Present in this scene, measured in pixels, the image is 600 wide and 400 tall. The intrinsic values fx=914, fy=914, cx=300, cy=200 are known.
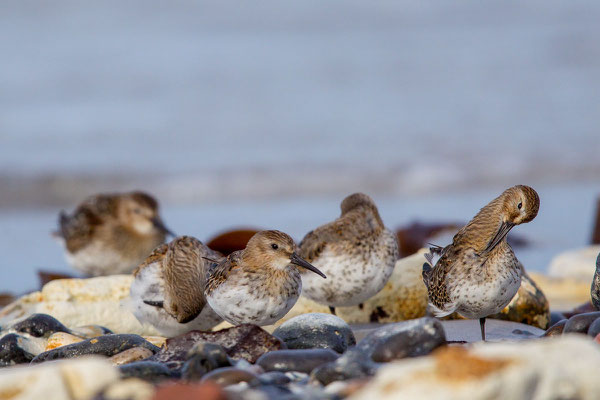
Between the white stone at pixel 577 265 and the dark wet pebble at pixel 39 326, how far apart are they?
4.32 metres

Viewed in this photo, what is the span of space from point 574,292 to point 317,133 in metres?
8.23

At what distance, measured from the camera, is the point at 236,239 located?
316 inches

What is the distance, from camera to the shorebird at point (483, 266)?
16.8 feet

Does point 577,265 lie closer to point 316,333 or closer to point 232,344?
point 316,333

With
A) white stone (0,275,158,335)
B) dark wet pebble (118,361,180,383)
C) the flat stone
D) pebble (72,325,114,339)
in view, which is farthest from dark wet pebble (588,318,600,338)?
white stone (0,275,158,335)

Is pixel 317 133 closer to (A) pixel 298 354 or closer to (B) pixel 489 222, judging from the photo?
(B) pixel 489 222

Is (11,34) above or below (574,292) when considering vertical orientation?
above

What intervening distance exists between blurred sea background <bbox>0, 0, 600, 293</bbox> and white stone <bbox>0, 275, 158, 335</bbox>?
2502 millimetres

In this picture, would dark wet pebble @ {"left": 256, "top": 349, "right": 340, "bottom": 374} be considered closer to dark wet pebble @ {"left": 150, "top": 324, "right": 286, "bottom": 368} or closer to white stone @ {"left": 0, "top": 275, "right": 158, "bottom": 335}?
dark wet pebble @ {"left": 150, "top": 324, "right": 286, "bottom": 368}

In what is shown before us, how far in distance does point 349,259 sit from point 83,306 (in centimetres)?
195

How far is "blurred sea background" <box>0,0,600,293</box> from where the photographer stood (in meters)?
12.5

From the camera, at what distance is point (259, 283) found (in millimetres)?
5352

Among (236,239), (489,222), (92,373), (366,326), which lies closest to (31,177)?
(236,239)

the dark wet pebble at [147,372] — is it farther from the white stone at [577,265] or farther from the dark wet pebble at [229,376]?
the white stone at [577,265]
